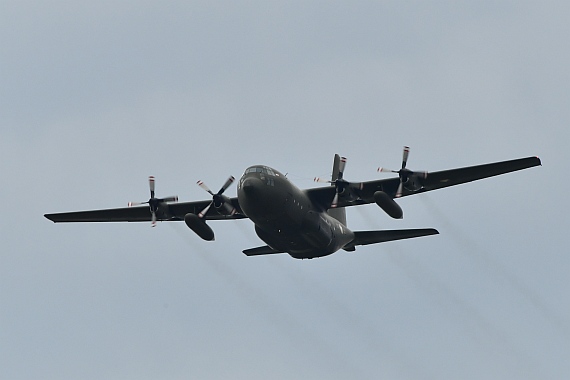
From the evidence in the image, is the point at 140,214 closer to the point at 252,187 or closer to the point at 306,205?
the point at 306,205

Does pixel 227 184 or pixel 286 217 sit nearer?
pixel 286 217

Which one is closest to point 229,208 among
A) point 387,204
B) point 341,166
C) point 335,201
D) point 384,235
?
point 335,201

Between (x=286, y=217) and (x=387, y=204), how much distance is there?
5055mm

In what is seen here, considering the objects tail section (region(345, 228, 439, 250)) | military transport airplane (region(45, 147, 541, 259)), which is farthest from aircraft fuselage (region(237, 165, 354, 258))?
tail section (region(345, 228, 439, 250))

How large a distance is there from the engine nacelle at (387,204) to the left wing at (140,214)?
9.39 m

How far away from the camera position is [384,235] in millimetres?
50219

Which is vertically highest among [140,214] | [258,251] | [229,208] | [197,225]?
[229,208]

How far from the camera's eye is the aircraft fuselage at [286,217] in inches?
1757

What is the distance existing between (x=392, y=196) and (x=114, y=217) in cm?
1624

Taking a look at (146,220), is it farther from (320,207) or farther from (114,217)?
(320,207)

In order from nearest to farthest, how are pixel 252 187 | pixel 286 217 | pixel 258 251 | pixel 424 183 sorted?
pixel 252 187 < pixel 286 217 < pixel 424 183 < pixel 258 251

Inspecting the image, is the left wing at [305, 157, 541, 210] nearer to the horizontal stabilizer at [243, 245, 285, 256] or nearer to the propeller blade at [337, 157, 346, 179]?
the propeller blade at [337, 157, 346, 179]

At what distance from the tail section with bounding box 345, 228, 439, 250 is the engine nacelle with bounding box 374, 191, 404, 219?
483 cm

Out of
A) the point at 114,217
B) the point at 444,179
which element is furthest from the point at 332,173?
the point at 114,217
